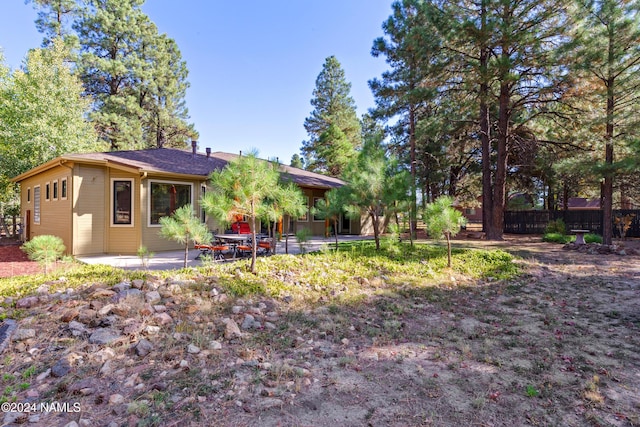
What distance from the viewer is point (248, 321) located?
3746 mm

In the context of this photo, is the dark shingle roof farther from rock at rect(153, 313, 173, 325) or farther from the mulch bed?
rock at rect(153, 313, 173, 325)

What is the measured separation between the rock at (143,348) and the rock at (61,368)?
0.51 metres

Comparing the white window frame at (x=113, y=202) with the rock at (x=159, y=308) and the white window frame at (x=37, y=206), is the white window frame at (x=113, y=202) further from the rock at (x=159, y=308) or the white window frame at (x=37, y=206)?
the rock at (x=159, y=308)

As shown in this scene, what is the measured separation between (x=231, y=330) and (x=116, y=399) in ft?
4.28

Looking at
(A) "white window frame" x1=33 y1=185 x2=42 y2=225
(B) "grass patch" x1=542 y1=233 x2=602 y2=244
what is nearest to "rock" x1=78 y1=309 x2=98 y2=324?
(A) "white window frame" x1=33 y1=185 x2=42 y2=225

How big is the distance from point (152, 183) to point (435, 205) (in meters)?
7.50

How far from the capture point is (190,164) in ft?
34.0

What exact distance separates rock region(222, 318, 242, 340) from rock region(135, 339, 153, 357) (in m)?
0.74

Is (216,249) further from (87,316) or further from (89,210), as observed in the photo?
(89,210)

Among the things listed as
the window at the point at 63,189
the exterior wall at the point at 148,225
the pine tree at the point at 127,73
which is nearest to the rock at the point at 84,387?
the exterior wall at the point at 148,225

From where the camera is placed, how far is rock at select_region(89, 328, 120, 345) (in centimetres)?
295

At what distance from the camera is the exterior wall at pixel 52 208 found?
810 centimetres

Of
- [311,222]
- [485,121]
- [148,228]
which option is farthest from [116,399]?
[485,121]

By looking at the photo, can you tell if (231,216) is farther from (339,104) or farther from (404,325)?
(339,104)
